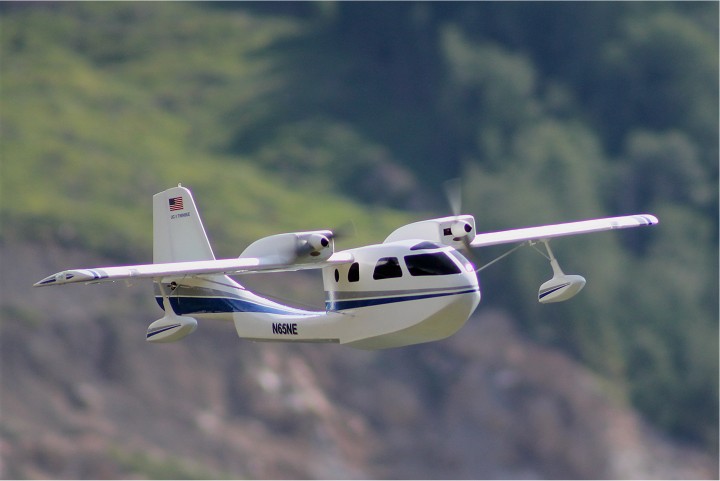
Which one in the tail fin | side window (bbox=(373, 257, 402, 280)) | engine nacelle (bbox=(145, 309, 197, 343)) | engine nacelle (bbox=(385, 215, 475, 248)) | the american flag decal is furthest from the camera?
the american flag decal

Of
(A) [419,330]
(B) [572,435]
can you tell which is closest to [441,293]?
(A) [419,330]

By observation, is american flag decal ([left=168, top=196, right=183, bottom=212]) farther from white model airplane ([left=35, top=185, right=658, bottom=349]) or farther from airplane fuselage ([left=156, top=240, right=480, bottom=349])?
airplane fuselage ([left=156, top=240, right=480, bottom=349])

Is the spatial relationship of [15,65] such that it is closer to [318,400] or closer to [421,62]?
[421,62]

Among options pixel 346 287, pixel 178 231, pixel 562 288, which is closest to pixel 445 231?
pixel 346 287

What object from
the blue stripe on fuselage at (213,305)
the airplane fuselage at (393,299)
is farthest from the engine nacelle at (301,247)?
the blue stripe on fuselage at (213,305)

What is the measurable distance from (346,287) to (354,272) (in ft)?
1.49

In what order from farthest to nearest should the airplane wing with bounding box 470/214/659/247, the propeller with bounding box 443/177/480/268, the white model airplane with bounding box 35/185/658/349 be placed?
the airplane wing with bounding box 470/214/659/247 < the propeller with bounding box 443/177/480/268 < the white model airplane with bounding box 35/185/658/349

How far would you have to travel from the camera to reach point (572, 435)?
83.3m

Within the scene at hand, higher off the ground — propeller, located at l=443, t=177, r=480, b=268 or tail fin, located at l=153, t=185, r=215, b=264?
tail fin, located at l=153, t=185, r=215, b=264

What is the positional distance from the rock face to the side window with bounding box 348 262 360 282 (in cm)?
3664

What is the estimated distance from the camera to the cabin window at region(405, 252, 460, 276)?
37.1 meters

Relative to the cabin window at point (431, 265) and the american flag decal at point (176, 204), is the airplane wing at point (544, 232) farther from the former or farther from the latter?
the american flag decal at point (176, 204)

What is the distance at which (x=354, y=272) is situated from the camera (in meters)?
38.4

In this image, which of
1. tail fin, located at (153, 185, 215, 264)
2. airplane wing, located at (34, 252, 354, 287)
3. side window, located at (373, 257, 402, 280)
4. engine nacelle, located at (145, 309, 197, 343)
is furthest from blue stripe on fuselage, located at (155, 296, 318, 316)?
side window, located at (373, 257, 402, 280)
